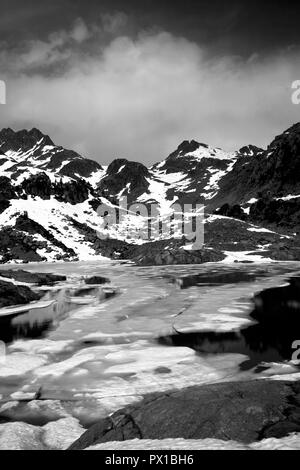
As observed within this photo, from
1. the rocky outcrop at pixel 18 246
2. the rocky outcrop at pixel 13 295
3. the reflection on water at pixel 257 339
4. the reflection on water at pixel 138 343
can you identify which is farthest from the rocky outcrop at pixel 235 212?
the reflection on water at pixel 257 339

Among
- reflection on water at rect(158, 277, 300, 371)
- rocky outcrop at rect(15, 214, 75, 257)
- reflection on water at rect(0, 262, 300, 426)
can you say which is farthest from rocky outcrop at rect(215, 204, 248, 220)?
reflection on water at rect(158, 277, 300, 371)

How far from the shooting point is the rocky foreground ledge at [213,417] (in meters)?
6.90

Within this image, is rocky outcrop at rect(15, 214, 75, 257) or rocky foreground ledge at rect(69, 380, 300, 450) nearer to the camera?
rocky foreground ledge at rect(69, 380, 300, 450)

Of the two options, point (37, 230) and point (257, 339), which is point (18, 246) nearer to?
point (37, 230)

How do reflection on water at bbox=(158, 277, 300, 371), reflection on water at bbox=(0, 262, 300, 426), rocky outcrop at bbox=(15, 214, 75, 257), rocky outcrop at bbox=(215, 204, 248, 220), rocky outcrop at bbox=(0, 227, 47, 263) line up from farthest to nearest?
rocky outcrop at bbox=(215, 204, 248, 220) → rocky outcrop at bbox=(15, 214, 75, 257) → rocky outcrop at bbox=(0, 227, 47, 263) → reflection on water at bbox=(158, 277, 300, 371) → reflection on water at bbox=(0, 262, 300, 426)

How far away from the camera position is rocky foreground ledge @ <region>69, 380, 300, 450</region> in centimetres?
690

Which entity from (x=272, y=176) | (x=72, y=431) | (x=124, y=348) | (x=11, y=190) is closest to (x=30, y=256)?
(x=11, y=190)

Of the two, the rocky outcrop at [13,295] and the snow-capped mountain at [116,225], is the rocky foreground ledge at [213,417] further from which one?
the snow-capped mountain at [116,225]

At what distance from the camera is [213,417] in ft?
24.2

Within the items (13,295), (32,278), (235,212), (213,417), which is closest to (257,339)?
(213,417)

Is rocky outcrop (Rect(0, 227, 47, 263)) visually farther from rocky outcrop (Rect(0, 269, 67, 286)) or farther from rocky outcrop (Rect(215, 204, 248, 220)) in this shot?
rocky outcrop (Rect(215, 204, 248, 220))

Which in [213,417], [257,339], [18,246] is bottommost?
[257,339]

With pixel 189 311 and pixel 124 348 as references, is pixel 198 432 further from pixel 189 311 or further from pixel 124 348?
pixel 189 311
